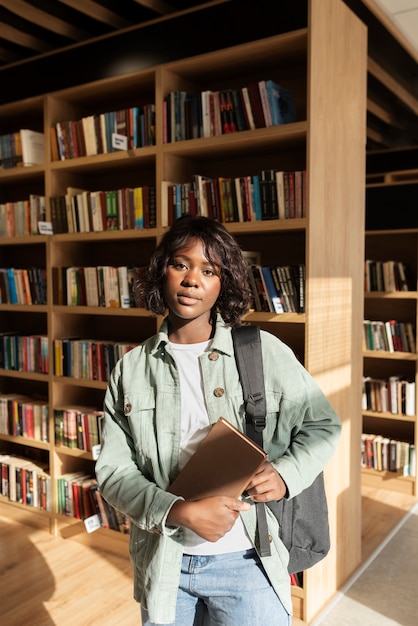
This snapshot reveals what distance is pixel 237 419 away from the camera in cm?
135

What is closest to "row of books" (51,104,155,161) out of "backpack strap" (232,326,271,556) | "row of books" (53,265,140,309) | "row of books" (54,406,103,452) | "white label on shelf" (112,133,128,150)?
"white label on shelf" (112,133,128,150)

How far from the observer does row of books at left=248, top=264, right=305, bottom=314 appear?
2.77 meters

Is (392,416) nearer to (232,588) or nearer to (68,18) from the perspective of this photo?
(68,18)

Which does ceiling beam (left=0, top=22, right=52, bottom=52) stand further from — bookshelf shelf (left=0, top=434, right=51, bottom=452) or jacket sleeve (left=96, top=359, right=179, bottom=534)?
jacket sleeve (left=96, top=359, right=179, bottom=534)

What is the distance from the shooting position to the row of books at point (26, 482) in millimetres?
3777

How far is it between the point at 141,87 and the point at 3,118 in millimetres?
1219

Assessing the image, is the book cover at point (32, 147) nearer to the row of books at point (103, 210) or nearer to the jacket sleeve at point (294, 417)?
the row of books at point (103, 210)

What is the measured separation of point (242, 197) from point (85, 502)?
2001 millimetres

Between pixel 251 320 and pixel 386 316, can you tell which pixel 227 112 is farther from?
pixel 386 316

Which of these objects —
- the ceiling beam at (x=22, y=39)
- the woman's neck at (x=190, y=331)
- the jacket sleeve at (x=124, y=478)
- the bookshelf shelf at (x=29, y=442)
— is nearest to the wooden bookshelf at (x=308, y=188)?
the bookshelf shelf at (x=29, y=442)

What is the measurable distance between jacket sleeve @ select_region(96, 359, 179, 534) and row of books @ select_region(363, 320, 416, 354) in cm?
359

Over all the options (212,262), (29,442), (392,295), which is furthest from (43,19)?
(392,295)

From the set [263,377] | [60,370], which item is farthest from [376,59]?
[263,377]

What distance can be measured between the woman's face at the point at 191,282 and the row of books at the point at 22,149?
104 inches
